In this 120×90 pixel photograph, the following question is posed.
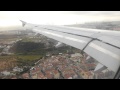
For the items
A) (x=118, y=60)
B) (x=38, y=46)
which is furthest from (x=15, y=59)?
(x=118, y=60)

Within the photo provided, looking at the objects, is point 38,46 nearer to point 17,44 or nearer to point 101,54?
point 17,44

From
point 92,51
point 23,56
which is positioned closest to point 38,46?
point 23,56

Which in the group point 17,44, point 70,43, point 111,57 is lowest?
point 17,44

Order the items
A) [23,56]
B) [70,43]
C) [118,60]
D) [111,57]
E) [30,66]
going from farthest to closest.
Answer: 1. [23,56]
2. [30,66]
3. [70,43]
4. [111,57]
5. [118,60]

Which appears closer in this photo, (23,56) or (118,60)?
(118,60)

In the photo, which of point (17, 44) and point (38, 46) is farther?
point (17, 44)

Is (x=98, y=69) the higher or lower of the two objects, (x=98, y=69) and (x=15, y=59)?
the higher
